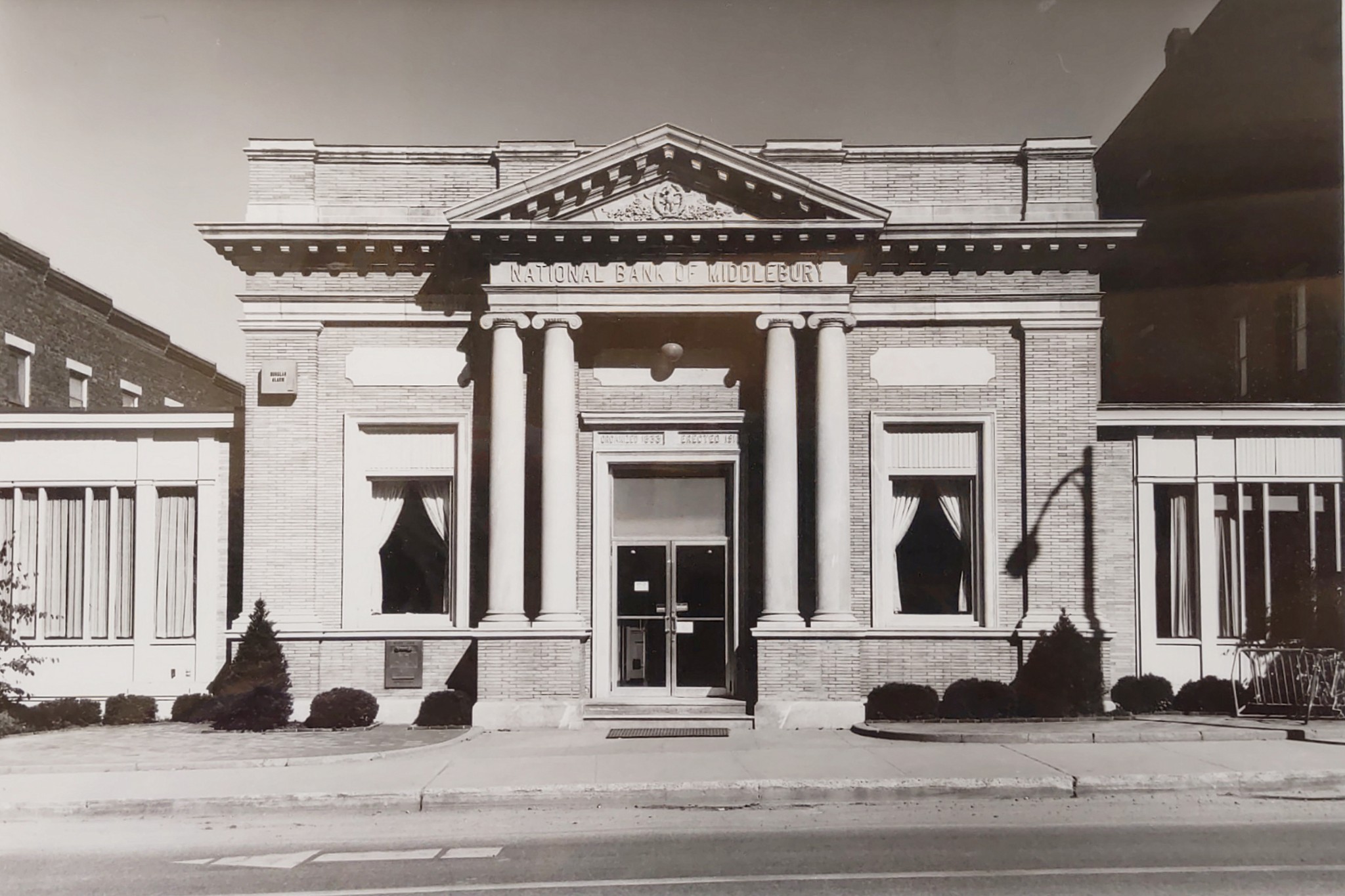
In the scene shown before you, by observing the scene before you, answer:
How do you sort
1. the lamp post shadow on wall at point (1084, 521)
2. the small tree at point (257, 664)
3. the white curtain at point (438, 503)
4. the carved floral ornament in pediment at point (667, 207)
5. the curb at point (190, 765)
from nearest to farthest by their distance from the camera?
the curb at point (190, 765)
the small tree at point (257, 664)
the carved floral ornament in pediment at point (667, 207)
the lamp post shadow on wall at point (1084, 521)
the white curtain at point (438, 503)

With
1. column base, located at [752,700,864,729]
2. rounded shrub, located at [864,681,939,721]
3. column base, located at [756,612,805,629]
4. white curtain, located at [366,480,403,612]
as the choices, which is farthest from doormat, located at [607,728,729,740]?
white curtain, located at [366,480,403,612]

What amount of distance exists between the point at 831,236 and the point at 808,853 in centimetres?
1047

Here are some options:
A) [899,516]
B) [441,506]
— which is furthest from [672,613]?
[441,506]

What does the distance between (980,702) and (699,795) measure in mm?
6871

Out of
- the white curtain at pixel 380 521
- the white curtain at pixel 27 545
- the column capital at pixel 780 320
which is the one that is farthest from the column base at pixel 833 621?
the white curtain at pixel 27 545

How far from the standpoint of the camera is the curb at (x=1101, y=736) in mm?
14195

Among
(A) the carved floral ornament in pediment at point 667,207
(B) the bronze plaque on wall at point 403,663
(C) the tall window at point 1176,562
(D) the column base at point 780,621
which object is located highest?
(A) the carved floral ornament in pediment at point 667,207

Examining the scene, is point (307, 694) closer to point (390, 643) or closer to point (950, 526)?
point (390, 643)

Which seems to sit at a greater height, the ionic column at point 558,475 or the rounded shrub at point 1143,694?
the ionic column at point 558,475

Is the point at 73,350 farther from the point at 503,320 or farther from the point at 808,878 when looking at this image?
the point at 808,878

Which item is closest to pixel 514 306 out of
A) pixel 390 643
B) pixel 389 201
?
pixel 389 201

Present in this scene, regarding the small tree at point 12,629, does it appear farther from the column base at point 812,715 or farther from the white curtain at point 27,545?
the column base at point 812,715

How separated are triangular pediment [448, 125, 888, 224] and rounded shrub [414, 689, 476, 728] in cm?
674

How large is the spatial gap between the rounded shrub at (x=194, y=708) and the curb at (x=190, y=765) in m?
3.69
